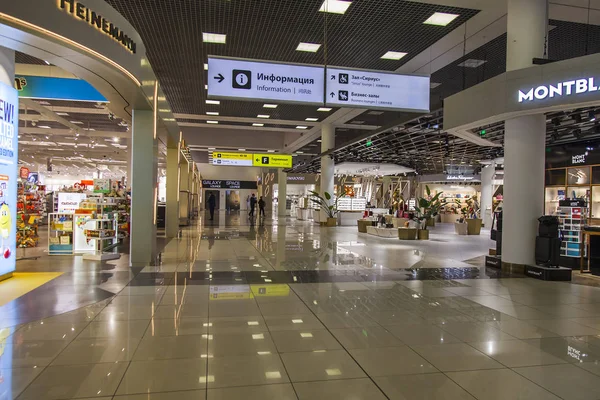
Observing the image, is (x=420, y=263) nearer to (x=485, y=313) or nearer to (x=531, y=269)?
(x=531, y=269)

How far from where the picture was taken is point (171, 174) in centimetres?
1327

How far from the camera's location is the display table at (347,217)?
20203 millimetres

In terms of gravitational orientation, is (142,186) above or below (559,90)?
below

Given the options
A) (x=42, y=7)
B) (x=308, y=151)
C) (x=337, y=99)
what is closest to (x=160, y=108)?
(x=337, y=99)

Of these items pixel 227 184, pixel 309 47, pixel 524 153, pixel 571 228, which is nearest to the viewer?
pixel 524 153

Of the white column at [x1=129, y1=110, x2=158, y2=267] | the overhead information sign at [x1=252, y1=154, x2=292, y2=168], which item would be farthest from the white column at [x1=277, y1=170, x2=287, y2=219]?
the white column at [x1=129, y1=110, x2=158, y2=267]

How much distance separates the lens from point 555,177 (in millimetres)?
11430

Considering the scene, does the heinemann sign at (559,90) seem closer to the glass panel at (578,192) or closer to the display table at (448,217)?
the glass panel at (578,192)

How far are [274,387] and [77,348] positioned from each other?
1770 millimetres

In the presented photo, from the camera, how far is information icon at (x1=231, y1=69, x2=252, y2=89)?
6.39m

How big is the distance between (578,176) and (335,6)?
7956 millimetres

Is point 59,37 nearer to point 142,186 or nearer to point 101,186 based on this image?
point 142,186

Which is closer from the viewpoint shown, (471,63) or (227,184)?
(471,63)

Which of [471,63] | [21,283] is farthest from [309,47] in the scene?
[21,283]
